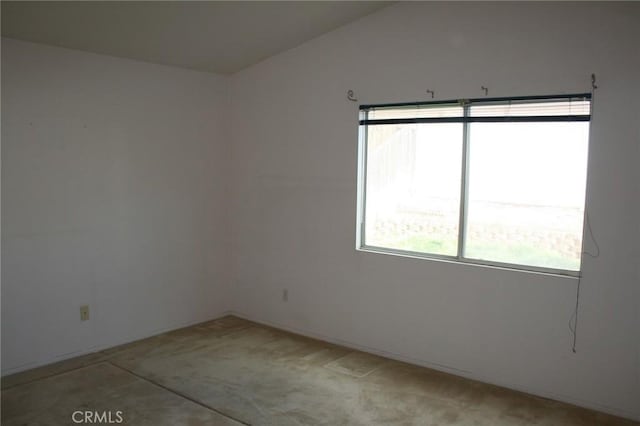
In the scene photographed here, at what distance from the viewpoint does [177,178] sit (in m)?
4.88

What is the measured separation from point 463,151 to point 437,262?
2.83ft

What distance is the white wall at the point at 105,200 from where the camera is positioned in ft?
12.5

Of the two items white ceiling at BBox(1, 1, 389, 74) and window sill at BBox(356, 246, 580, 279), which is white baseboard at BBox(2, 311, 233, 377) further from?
white ceiling at BBox(1, 1, 389, 74)

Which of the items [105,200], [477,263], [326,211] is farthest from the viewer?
[326,211]

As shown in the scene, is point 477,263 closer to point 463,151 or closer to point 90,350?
point 463,151

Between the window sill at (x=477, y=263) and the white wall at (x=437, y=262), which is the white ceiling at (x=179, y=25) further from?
the window sill at (x=477, y=263)

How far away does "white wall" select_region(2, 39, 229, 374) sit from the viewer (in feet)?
12.5

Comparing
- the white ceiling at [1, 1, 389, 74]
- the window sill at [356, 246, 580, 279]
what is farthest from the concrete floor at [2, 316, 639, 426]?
the white ceiling at [1, 1, 389, 74]

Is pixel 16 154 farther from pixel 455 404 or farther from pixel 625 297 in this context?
pixel 625 297

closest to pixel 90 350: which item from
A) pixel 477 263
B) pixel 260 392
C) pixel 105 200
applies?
pixel 105 200

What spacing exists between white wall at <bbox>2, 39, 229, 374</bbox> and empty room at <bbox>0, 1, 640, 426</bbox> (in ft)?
0.06

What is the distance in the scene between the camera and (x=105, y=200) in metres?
4.33

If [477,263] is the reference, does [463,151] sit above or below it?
above

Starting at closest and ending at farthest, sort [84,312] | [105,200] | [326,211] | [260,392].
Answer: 1. [260,392]
2. [84,312]
3. [105,200]
4. [326,211]
